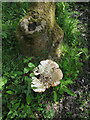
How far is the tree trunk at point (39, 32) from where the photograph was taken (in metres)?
2.72

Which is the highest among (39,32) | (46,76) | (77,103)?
(39,32)

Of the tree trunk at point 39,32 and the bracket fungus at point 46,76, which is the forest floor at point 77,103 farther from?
the tree trunk at point 39,32

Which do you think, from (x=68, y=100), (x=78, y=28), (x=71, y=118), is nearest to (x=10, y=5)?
(x=78, y=28)

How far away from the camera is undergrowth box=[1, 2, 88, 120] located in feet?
9.56

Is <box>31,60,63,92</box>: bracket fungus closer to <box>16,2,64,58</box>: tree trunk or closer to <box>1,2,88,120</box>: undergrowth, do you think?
<box>1,2,88,120</box>: undergrowth

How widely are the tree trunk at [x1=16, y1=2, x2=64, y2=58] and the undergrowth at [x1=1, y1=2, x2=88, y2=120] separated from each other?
12.3 inches

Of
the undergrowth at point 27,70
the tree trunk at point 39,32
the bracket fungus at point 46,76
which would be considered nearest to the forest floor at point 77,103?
the undergrowth at point 27,70

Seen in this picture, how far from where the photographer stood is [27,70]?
10.3 feet

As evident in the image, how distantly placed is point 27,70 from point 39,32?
106cm

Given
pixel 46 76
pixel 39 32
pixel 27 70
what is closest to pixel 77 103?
pixel 46 76

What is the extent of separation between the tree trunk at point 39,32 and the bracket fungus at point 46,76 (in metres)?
0.56

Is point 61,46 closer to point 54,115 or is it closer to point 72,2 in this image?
point 54,115

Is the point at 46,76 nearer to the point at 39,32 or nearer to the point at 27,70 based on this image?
the point at 27,70

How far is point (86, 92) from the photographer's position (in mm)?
3449
